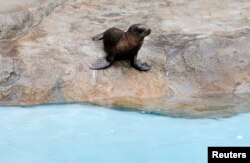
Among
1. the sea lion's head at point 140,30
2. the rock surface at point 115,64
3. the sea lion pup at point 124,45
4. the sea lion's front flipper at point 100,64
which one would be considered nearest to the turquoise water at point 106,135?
the rock surface at point 115,64

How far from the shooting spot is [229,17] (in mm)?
7504

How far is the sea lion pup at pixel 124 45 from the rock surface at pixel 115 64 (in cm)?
7

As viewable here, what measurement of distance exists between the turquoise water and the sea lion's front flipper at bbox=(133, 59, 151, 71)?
2.22 ft

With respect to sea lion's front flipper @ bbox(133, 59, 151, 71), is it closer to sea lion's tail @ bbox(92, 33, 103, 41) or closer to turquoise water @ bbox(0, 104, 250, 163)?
sea lion's tail @ bbox(92, 33, 103, 41)

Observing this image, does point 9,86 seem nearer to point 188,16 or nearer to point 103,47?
point 103,47

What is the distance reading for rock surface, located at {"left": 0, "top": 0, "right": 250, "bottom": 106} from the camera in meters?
6.35

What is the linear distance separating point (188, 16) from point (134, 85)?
4.93ft

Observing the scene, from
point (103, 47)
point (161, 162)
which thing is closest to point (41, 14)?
point (103, 47)

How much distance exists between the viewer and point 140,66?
21.5 ft

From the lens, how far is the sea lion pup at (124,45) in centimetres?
654

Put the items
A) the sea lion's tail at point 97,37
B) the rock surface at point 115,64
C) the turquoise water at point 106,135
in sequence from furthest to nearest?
the sea lion's tail at point 97,37 < the rock surface at point 115,64 < the turquoise water at point 106,135

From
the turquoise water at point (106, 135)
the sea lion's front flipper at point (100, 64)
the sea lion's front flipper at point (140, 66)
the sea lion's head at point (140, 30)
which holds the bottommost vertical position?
the turquoise water at point (106, 135)

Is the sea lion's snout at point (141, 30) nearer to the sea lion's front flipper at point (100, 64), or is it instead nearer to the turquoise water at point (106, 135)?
the sea lion's front flipper at point (100, 64)

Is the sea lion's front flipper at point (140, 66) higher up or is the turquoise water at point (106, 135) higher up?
the sea lion's front flipper at point (140, 66)
